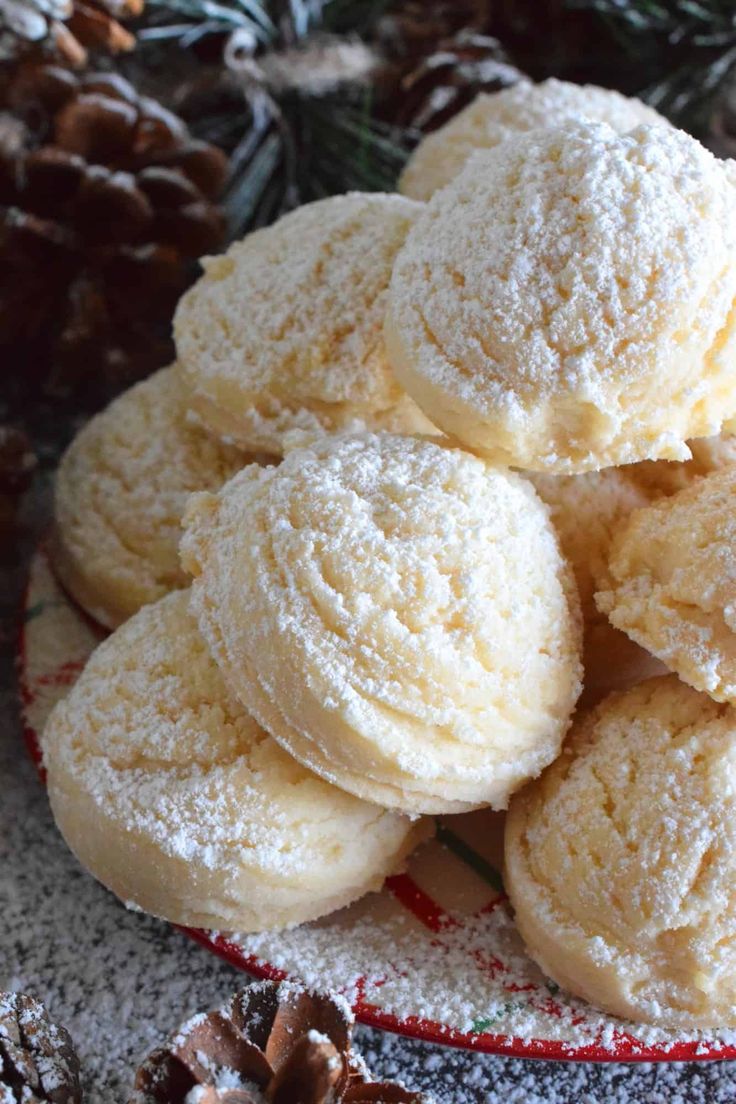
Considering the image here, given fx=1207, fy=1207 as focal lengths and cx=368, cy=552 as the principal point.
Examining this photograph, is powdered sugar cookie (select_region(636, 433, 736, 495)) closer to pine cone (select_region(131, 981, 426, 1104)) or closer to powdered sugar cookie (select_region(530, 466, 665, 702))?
powdered sugar cookie (select_region(530, 466, 665, 702))

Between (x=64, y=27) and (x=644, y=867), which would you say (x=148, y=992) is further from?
(x=64, y=27)

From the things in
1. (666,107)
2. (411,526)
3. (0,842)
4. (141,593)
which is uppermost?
(666,107)

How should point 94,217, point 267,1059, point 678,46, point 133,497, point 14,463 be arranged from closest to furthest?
point 267,1059, point 133,497, point 14,463, point 94,217, point 678,46

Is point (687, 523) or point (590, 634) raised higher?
point (687, 523)

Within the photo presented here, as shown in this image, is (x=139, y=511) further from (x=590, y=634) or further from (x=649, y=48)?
(x=649, y=48)

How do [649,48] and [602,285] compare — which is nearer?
[602,285]

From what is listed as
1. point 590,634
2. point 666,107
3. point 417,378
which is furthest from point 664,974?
point 666,107

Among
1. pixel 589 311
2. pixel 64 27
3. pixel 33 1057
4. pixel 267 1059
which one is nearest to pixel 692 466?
pixel 589 311
